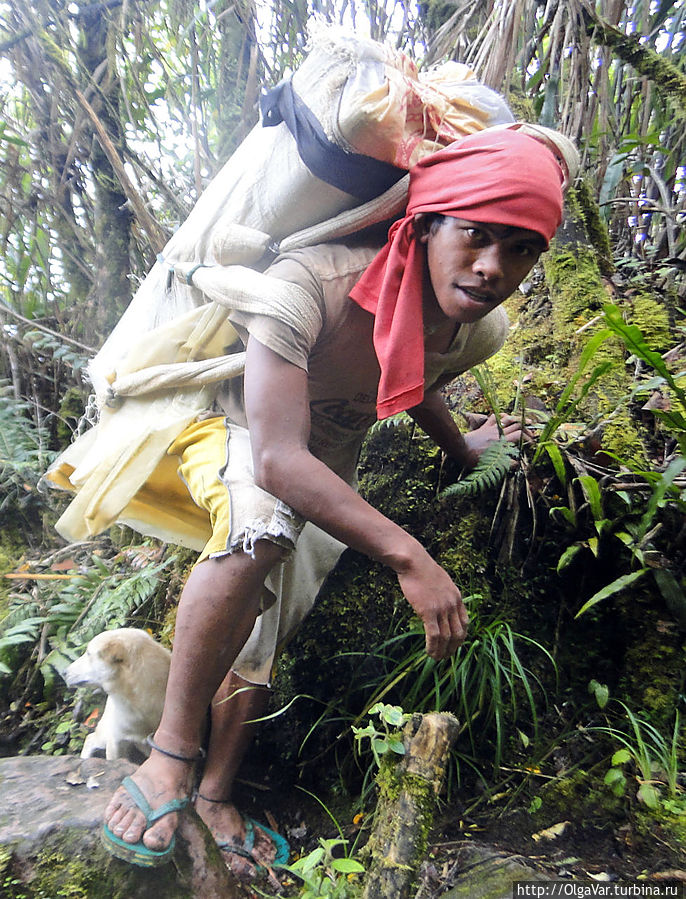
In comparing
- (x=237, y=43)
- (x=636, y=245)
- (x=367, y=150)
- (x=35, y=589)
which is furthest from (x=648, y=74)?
(x=35, y=589)

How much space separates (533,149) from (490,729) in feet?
5.64

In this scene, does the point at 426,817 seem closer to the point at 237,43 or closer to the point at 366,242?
the point at 366,242

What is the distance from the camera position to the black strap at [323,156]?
1.42m

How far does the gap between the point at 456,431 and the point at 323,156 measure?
3.45 ft

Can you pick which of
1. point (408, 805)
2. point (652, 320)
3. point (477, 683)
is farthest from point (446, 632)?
point (652, 320)

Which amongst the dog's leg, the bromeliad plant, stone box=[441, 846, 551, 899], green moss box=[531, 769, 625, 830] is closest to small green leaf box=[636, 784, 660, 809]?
green moss box=[531, 769, 625, 830]

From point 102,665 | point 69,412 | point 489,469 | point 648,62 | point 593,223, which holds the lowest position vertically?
point 102,665

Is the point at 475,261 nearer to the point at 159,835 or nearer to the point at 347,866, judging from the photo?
the point at 347,866

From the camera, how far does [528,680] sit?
6.57 ft

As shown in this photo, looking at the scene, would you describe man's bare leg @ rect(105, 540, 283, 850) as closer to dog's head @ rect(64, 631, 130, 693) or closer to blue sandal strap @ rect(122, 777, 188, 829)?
blue sandal strap @ rect(122, 777, 188, 829)

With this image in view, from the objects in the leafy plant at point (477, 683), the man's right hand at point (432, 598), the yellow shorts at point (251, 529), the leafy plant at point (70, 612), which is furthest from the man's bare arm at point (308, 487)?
the leafy plant at point (70, 612)

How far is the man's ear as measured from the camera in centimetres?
146

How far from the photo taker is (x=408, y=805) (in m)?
1.26

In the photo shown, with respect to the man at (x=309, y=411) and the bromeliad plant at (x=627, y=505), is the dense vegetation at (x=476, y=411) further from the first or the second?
the man at (x=309, y=411)
